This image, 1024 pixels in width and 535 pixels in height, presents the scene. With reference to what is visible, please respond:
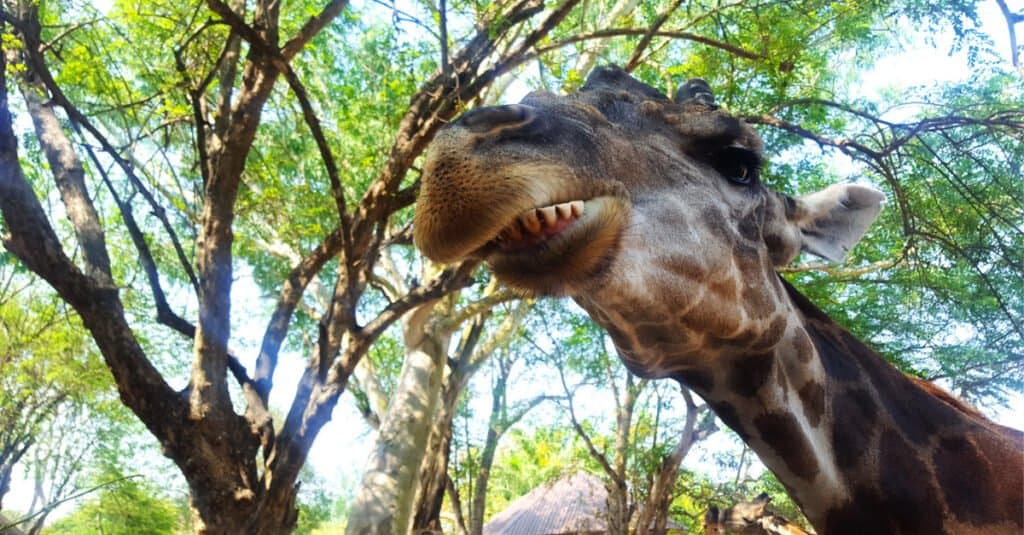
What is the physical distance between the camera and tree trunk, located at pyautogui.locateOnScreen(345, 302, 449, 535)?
8.42m

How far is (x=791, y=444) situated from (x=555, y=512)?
2341 cm

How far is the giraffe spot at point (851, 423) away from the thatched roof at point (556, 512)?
20.0 metres

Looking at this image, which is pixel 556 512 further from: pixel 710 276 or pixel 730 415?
pixel 710 276

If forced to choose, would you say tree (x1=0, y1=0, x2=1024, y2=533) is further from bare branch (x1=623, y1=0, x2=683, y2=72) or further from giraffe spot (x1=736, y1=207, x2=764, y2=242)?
giraffe spot (x1=736, y1=207, x2=764, y2=242)

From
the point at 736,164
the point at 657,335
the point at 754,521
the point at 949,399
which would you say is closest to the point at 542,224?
the point at 657,335

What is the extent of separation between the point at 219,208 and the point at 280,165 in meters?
4.20

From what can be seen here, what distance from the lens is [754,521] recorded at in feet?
14.6

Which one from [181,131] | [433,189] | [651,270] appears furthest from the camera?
[181,131]

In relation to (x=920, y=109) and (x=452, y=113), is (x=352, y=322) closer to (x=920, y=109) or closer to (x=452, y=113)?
(x=452, y=113)

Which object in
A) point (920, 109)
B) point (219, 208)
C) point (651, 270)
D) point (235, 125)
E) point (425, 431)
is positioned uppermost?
point (920, 109)

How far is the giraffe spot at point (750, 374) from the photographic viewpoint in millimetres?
2115

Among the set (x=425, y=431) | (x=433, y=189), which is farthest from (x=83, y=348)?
(x=433, y=189)

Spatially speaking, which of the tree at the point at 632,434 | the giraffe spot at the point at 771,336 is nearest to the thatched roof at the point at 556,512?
the tree at the point at 632,434

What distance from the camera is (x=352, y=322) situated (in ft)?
21.4
